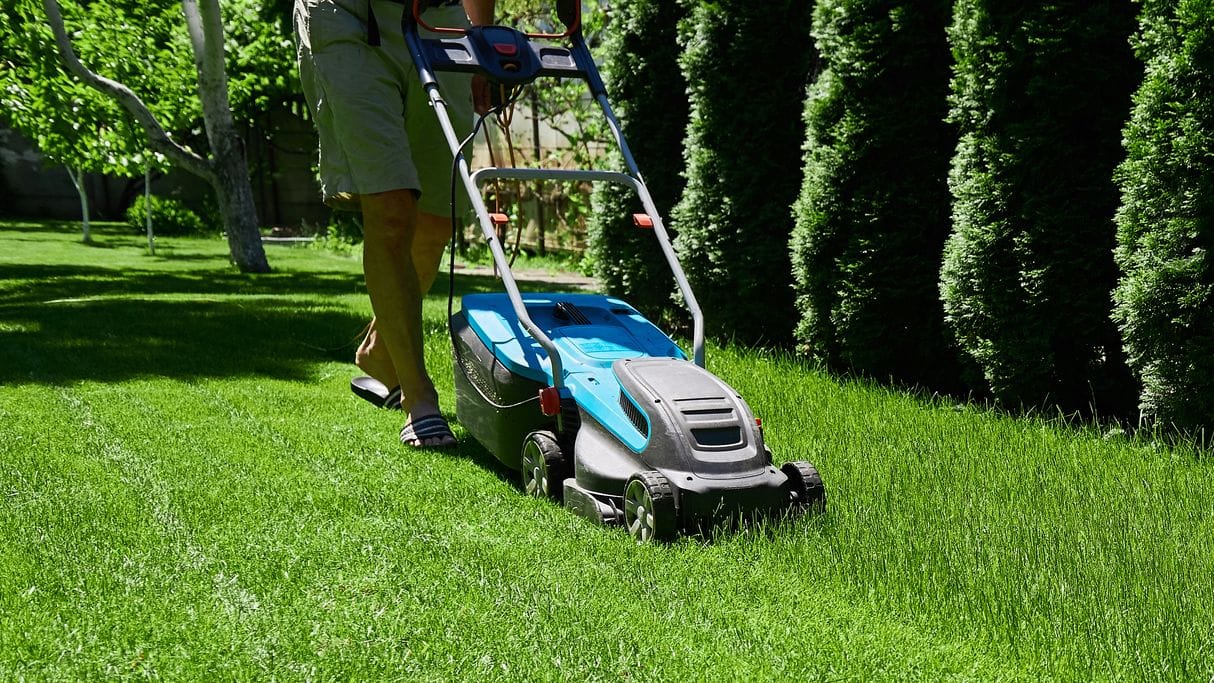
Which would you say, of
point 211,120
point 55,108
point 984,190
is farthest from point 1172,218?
point 55,108

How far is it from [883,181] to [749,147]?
3.43 feet

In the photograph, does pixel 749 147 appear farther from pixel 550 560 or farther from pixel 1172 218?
pixel 550 560

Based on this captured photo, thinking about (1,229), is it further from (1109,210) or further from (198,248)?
(1109,210)

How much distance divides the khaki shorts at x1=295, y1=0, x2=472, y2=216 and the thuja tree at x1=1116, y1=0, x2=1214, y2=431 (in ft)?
8.15

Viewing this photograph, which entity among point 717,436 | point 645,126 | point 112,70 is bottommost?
point 717,436

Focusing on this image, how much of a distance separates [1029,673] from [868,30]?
3.57 metres

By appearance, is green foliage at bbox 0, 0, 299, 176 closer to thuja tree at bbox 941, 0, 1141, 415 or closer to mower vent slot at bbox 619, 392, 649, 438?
thuja tree at bbox 941, 0, 1141, 415


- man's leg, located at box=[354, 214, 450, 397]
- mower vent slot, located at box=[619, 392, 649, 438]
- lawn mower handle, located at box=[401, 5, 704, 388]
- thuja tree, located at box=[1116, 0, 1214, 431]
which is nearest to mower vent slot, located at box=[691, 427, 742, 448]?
mower vent slot, located at box=[619, 392, 649, 438]

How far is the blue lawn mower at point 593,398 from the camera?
9.62ft

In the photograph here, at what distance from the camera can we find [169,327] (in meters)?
6.76

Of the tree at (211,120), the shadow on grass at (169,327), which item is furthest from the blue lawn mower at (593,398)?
the tree at (211,120)

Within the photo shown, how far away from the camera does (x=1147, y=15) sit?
4.04 metres

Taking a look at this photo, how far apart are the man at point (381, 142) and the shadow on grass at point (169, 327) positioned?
151 centimetres

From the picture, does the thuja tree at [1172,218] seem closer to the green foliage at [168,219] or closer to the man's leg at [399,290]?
the man's leg at [399,290]
